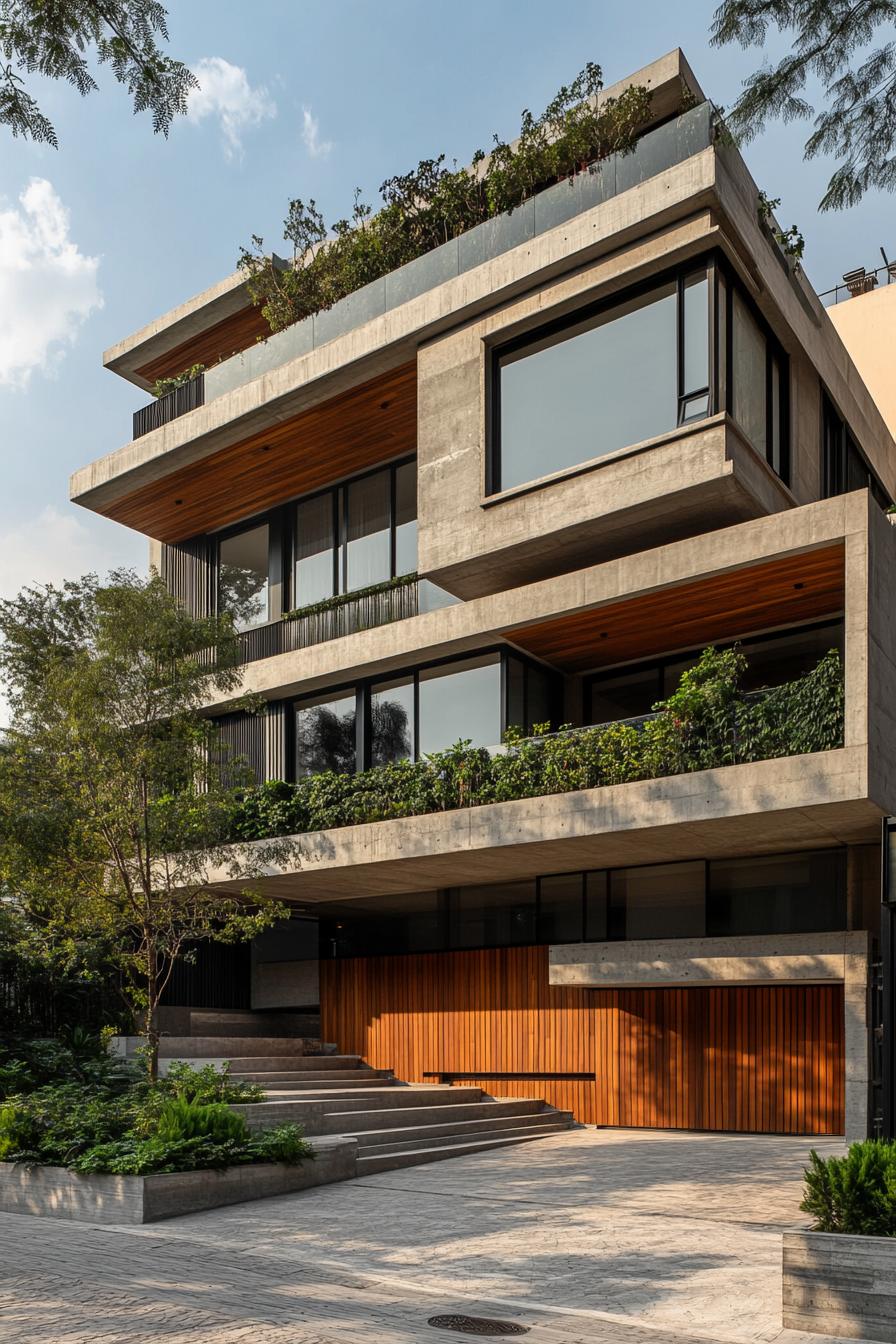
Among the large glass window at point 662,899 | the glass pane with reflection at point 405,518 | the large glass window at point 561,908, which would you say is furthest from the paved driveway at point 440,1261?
the glass pane with reflection at point 405,518

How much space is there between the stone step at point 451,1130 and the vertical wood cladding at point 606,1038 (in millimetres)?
591

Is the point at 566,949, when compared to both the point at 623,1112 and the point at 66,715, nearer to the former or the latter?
the point at 623,1112

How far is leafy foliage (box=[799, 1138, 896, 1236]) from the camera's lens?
7586mm

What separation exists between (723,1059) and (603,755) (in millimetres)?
5089

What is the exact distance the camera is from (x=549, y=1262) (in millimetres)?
9555

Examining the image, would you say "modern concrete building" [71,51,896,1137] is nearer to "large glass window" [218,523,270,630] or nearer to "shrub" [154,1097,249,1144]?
"large glass window" [218,523,270,630]

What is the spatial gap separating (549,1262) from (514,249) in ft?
47.0

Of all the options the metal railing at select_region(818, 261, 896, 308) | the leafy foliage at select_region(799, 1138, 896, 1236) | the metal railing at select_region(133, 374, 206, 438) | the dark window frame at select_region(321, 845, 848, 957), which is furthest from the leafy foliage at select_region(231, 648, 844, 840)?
the metal railing at select_region(818, 261, 896, 308)

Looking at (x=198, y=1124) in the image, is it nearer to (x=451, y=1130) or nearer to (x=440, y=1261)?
(x=440, y=1261)

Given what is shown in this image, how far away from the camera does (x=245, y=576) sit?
25.2m

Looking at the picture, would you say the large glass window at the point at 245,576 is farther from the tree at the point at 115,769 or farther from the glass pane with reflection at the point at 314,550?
the tree at the point at 115,769

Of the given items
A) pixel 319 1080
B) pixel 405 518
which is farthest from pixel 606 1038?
pixel 405 518

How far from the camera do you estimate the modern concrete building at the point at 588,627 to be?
16.1 meters

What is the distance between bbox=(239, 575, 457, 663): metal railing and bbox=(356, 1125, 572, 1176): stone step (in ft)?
26.6
